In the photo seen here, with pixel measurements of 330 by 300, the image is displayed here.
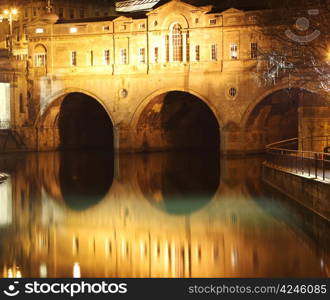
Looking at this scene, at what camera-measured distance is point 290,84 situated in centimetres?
4878

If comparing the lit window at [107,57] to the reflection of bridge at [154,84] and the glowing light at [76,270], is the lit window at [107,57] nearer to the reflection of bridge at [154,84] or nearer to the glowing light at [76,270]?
the reflection of bridge at [154,84]

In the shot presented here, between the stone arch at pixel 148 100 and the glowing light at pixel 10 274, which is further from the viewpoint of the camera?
the stone arch at pixel 148 100

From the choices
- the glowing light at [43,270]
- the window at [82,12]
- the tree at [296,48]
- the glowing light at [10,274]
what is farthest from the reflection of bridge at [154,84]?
the window at [82,12]

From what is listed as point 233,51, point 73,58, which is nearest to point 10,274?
point 233,51

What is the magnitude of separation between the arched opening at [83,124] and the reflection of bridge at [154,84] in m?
0.11

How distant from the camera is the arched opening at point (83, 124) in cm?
6078

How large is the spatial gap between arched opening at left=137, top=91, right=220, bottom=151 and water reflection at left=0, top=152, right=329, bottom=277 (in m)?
15.4

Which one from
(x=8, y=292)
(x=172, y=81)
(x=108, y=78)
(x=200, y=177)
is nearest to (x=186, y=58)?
(x=172, y=81)

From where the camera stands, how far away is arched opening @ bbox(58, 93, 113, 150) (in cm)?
6078

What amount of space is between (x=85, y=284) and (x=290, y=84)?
34510 millimetres

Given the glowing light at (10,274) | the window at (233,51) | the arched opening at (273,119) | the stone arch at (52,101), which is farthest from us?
the stone arch at (52,101)

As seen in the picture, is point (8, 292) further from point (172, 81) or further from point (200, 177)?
point (172, 81)

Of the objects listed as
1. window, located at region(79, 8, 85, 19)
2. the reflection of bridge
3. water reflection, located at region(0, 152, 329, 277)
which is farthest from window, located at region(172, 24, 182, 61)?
window, located at region(79, 8, 85, 19)

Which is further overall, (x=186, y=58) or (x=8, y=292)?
(x=186, y=58)
